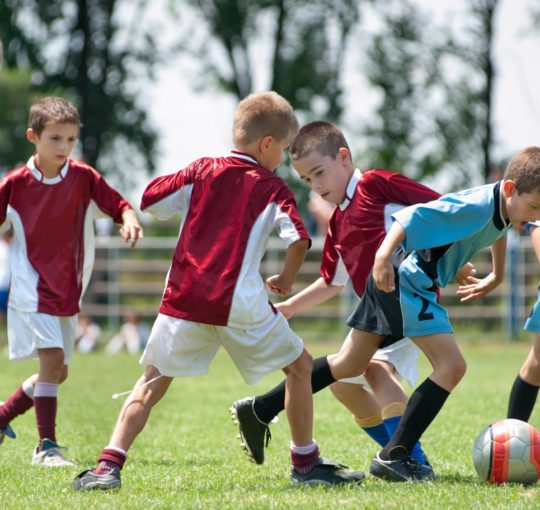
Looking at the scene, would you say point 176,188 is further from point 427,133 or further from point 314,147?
point 427,133

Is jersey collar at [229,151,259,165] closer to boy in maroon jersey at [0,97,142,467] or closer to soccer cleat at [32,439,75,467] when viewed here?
boy in maroon jersey at [0,97,142,467]

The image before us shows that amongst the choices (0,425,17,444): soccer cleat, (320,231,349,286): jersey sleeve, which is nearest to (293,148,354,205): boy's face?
(320,231,349,286): jersey sleeve

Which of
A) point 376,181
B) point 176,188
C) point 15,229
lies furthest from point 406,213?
point 15,229

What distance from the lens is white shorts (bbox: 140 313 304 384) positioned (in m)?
4.73

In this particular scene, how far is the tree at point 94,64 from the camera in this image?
1160 inches

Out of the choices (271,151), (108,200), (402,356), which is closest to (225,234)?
(271,151)

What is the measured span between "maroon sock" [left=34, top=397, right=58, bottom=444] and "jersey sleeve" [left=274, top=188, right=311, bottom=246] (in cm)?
212

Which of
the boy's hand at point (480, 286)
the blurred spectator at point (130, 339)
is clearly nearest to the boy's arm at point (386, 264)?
the boy's hand at point (480, 286)

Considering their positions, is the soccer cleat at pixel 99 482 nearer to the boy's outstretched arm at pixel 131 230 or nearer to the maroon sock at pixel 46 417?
the boy's outstretched arm at pixel 131 230

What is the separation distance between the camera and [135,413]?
→ 475 cm

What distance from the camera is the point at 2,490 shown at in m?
4.80

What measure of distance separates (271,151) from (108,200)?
5.35 feet

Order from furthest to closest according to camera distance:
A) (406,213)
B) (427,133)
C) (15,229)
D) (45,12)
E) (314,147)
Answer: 1. (45,12)
2. (427,133)
3. (15,229)
4. (314,147)
5. (406,213)

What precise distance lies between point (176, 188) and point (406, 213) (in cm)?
100
